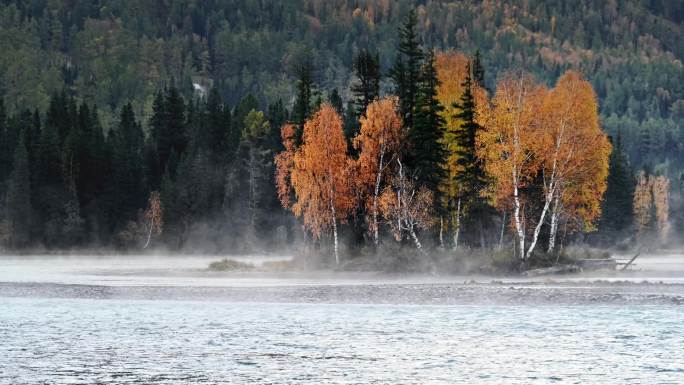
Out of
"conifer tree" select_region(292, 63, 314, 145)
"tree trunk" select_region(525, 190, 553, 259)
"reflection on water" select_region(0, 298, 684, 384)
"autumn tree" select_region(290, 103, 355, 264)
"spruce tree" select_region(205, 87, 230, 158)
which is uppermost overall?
"spruce tree" select_region(205, 87, 230, 158)

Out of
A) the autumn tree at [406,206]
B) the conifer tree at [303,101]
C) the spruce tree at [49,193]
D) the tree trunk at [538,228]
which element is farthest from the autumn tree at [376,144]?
the spruce tree at [49,193]

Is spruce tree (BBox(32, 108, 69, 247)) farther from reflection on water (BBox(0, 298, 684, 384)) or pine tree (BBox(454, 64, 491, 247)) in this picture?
reflection on water (BBox(0, 298, 684, 384))

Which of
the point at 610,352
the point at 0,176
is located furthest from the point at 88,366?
the point at 0,176

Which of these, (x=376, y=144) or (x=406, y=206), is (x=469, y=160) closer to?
(x=406, y=206)

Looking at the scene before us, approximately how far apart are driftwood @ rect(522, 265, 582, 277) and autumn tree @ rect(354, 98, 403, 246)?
1075 cm

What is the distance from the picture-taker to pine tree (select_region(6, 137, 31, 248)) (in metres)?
101

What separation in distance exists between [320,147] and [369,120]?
12.8 feet

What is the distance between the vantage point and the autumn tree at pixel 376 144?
194 feet

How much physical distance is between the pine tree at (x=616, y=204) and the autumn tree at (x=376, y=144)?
4520 centimetres

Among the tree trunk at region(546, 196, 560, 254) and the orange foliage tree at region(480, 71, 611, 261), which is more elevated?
the orange foliage tree at region(480, 71, 611, 261)

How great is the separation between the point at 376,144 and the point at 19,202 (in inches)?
2206

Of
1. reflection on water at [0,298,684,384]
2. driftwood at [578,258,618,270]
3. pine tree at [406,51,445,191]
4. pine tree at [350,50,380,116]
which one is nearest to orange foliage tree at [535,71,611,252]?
driftwood at [578,258,618,270]

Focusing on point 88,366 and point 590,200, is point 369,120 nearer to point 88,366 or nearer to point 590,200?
point 590,200

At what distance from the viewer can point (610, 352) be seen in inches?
960
